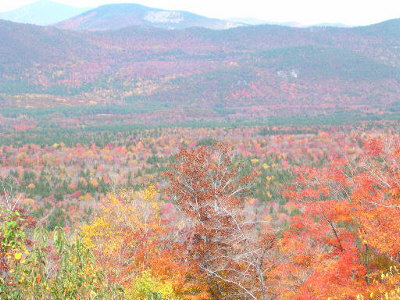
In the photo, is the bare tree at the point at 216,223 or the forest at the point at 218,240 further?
the bare tree at the point at 216,223

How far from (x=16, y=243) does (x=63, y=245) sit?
100cm

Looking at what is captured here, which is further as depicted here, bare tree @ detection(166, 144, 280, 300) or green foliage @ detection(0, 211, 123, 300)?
bare tree @ detection(166, 144, 280, 300)

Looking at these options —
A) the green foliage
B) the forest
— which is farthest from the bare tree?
the green foliage

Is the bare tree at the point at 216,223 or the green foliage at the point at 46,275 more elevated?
the green foliage at the point at 46,275

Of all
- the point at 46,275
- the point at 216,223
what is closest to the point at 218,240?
the point at 216,223

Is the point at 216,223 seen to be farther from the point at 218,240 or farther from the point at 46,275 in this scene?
the point at 46,275

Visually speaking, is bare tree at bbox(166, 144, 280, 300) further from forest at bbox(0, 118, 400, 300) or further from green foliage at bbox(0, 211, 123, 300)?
green foliage at bbox(0, 211, 123, 300)

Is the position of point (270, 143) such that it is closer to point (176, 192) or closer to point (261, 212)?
point (261, 212)

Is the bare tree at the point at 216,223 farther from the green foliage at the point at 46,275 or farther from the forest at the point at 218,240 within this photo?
the green foliage at the point at 46,275

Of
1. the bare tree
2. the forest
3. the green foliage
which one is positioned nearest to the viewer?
the green foliage

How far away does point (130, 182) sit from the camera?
368ft

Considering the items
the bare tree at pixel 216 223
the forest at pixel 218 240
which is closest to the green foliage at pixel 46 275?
the forest at pixel 218 240

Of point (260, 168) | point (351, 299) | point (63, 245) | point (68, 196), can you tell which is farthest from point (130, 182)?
point (63, 245)

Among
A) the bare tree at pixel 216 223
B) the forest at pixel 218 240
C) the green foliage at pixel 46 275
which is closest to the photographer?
the green foliage at pixel 46 275
